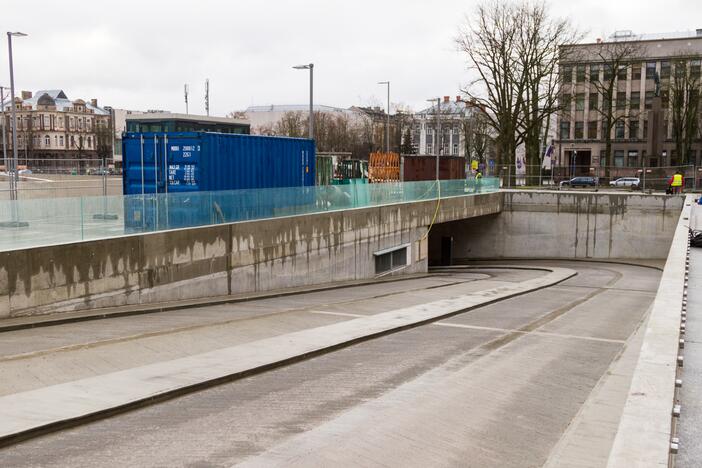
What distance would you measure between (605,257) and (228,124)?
87.4 feet

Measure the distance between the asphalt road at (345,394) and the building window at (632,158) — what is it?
3246 inches

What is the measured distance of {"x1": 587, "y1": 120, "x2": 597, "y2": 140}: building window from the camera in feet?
320

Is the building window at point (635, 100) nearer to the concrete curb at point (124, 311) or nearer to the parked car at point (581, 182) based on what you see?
the parked car at point (581, 182)

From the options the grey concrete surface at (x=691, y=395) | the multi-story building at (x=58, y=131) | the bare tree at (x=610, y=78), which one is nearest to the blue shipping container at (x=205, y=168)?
the grey concrete surface at (x=691, y=395)

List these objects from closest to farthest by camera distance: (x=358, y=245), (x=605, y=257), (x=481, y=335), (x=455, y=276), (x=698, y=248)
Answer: (x=481, y=335)
(x=698, y=248)
(x=358, y=245)
(x=455, y=276)
(x=605, y=257)

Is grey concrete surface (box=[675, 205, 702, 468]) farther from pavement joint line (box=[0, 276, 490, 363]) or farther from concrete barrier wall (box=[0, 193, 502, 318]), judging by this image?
concrete barrier wall (box=[0, 193, 502, 318])

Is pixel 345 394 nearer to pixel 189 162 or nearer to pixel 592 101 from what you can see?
pixel 189 162

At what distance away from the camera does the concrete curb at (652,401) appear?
549 cm

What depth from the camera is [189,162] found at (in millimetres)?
24516

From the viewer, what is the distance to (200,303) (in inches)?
728

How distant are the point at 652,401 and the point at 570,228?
147ft

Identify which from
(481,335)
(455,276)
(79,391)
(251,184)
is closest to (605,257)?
(455,276)

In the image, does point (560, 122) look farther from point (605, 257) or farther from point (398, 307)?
point (398, 307)

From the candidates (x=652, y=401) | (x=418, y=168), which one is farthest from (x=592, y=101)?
(x=652, y=401)
